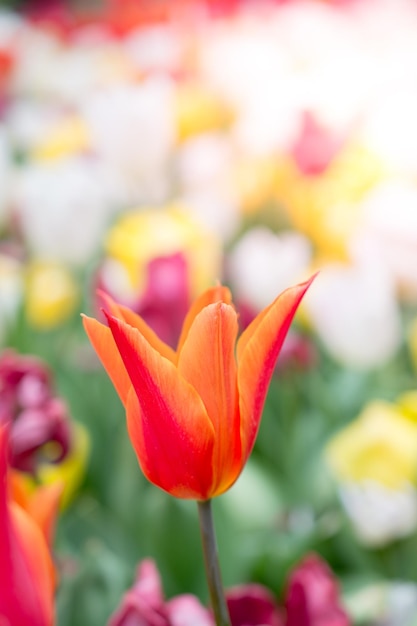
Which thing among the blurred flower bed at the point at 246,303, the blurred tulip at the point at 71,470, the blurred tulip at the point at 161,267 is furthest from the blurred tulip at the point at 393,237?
the blurred tulip at the point at 71,470

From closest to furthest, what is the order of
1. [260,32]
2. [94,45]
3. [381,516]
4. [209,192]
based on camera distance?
[381,516] < [209,192] < [260,32] < [94,45]

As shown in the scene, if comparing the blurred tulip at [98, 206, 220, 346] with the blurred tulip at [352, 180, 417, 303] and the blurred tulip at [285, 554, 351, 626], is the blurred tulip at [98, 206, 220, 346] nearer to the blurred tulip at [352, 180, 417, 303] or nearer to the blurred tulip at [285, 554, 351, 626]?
the blurred tulip at [352, 180, 417, 303]

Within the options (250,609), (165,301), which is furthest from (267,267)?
(250,609)

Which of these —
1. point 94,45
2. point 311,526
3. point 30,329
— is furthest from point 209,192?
point 94,45

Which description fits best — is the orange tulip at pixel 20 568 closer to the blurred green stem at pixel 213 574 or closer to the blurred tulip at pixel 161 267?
the blurred green stem at pixel 213 574

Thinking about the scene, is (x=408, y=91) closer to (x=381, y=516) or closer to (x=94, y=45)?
(x=381, y=516)

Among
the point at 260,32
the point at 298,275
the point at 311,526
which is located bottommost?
the point at 311,526

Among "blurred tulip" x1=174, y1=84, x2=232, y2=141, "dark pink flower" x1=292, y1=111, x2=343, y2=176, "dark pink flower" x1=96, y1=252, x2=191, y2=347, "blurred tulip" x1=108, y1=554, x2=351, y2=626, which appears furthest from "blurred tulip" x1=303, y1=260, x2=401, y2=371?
"blurred tulip" x1=174, y1=84, x2=232, y2=141

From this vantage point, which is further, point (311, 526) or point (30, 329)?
point (30, 329)
